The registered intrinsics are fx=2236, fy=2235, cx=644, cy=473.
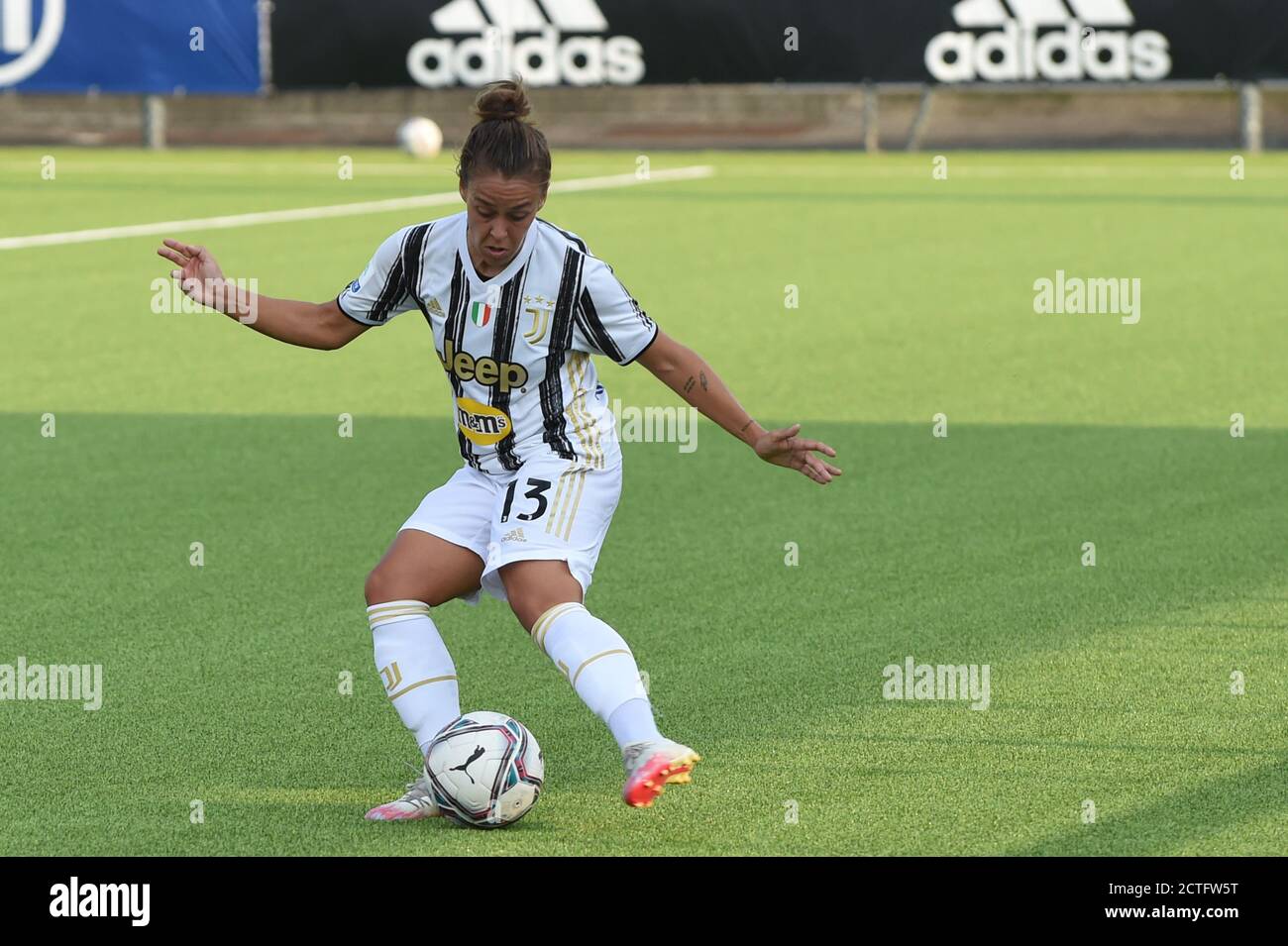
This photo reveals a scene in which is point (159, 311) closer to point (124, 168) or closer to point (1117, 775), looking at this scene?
point (1117, 775)

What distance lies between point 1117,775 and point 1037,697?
2.44ft

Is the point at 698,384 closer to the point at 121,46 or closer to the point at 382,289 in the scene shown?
the point at 382,289

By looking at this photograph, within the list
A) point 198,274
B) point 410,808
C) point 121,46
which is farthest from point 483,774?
point 121,46

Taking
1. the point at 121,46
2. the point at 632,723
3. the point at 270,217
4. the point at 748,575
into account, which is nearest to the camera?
the point at 632,723

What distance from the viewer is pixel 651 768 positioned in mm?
4777

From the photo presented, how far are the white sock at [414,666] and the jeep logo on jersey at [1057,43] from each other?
2392 cm

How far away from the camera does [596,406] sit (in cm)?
544

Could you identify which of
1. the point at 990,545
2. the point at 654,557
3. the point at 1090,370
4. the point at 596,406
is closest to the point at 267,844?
the point at 596,406

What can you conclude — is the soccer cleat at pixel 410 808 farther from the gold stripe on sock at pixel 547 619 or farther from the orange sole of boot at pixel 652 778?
the orange sole of boot at pixel 652 778

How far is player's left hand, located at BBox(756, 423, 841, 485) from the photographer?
17.0ft

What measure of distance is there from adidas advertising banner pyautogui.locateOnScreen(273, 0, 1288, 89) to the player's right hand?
2316 cm

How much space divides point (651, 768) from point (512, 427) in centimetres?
97

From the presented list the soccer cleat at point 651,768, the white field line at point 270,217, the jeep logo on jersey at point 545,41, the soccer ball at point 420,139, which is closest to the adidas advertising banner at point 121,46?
the soccer ball at point 420,139
